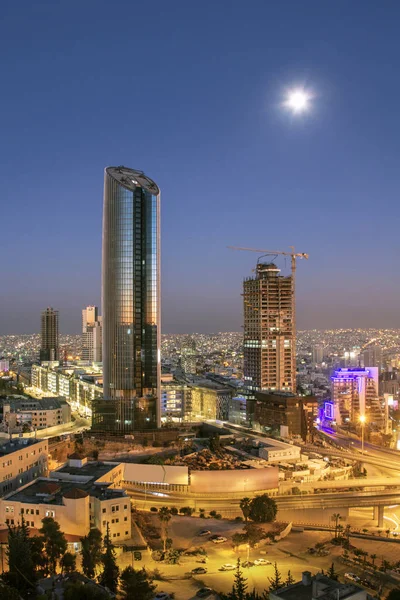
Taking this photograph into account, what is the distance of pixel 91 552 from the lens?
59.2 ft

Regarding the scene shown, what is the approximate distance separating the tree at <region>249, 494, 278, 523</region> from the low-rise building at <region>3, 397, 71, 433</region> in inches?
894

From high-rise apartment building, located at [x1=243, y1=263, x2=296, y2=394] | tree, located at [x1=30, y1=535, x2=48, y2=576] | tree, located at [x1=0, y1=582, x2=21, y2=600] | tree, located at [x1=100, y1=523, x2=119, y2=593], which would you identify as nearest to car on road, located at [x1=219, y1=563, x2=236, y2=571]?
tree, located at [x1=100, y1=523, x2=119, y2=593]

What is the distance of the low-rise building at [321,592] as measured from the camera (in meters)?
13.0

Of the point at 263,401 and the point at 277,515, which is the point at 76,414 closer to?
the point at 263,401

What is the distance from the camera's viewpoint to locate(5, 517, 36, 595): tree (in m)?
16.0

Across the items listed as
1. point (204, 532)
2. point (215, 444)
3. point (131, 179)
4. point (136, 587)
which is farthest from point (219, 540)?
point (131, 179)

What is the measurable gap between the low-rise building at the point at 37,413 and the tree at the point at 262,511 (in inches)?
894

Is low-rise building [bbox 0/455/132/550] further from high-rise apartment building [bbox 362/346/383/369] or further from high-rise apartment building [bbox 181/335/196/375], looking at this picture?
high-rise apartment building [bbox 362/346/383/369]

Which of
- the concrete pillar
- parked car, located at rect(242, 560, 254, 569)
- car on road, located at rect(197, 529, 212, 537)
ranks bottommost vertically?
the concrete pillar

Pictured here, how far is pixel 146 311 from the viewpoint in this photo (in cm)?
3834

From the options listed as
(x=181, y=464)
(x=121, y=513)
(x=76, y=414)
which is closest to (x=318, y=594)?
(x=121, y=513)

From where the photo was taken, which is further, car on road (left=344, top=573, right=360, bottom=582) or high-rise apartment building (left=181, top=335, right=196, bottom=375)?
high-rise apartment building (left=181, top=335, right=196, bottom=375)

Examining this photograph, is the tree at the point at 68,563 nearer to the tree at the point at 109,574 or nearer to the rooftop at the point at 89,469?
the tree at the point at 109,574

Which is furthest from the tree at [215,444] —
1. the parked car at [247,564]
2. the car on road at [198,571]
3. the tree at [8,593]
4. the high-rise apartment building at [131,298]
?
the tree at [8,593]
